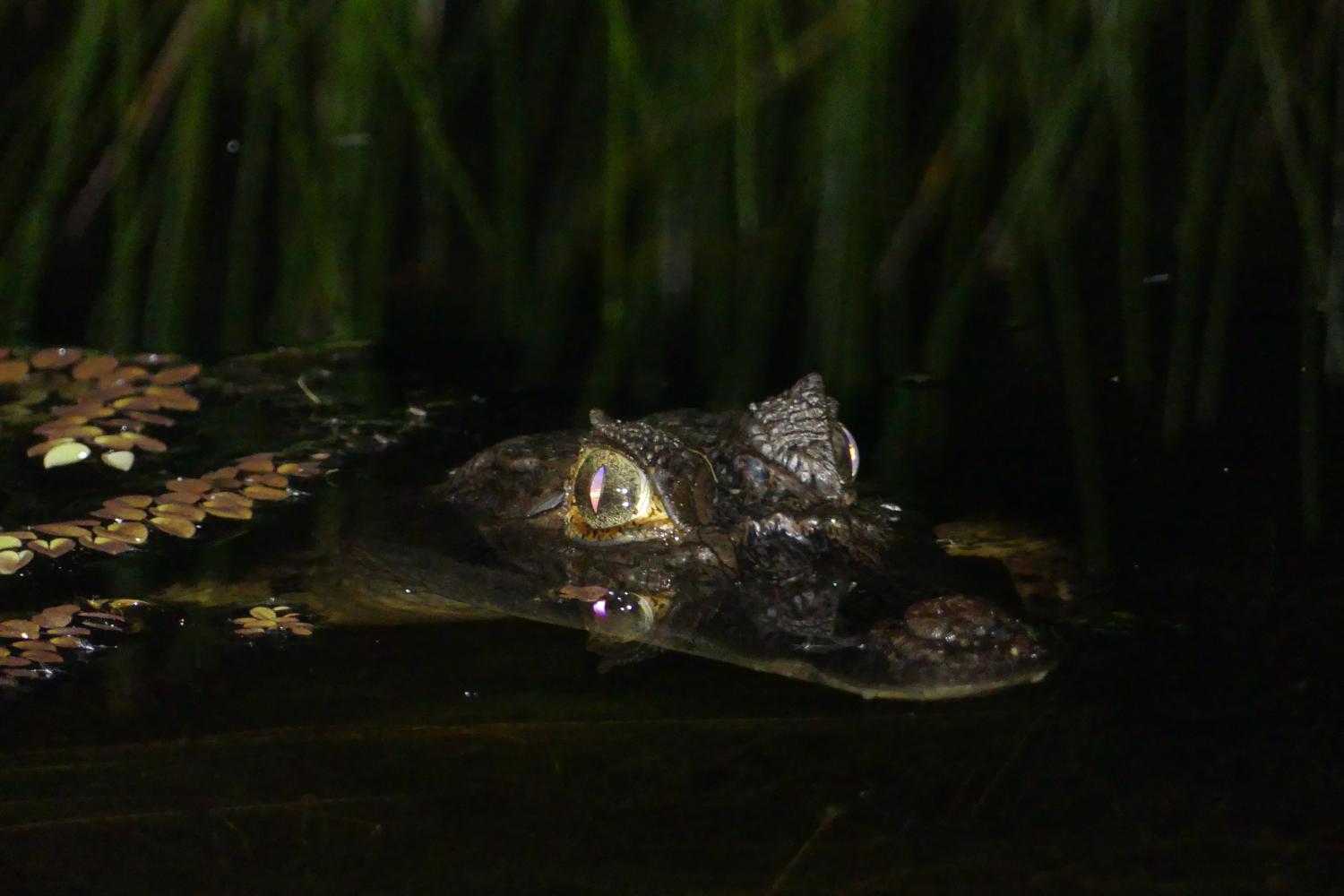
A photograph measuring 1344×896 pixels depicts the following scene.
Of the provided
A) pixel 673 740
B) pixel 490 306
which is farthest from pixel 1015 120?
pixel 673 740

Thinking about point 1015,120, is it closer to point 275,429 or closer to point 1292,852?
point 275,429

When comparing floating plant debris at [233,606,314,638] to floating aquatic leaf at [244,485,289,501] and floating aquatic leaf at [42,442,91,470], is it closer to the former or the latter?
floating aquatic leaf at [244,485,289,501]

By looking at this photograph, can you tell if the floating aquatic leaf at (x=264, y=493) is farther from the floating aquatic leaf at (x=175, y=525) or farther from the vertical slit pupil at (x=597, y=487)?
the vertical slit pupil at (x=597, y=487)

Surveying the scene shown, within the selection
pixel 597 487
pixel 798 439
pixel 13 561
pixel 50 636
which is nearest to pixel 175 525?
pixel 13 561

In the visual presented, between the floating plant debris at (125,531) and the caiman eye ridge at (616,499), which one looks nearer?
the caiman eye ridge at (616,499)

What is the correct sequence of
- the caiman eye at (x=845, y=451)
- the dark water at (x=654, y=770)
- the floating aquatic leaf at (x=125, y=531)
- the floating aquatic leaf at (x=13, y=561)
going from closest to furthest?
1. the dark water at (x=654, y=770)
2. the caiman eye at (x=845, y=451)
3. the floating aquatic leaf at (x=13, y=561)
4. the floating aquatic leaf at (x=125, y=531)

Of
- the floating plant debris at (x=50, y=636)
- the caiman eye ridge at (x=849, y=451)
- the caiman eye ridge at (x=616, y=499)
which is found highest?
the caiman eye ridge at (x=849, y=451)

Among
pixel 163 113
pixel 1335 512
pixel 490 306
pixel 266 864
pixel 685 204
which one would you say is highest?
pixel 163 113

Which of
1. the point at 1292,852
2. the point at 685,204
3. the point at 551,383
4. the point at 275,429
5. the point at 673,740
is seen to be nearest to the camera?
the point at 1292,852

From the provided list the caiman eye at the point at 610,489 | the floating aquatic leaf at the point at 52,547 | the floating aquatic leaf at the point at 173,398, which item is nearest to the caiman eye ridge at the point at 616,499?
the caiman eye at the point at 610,489
